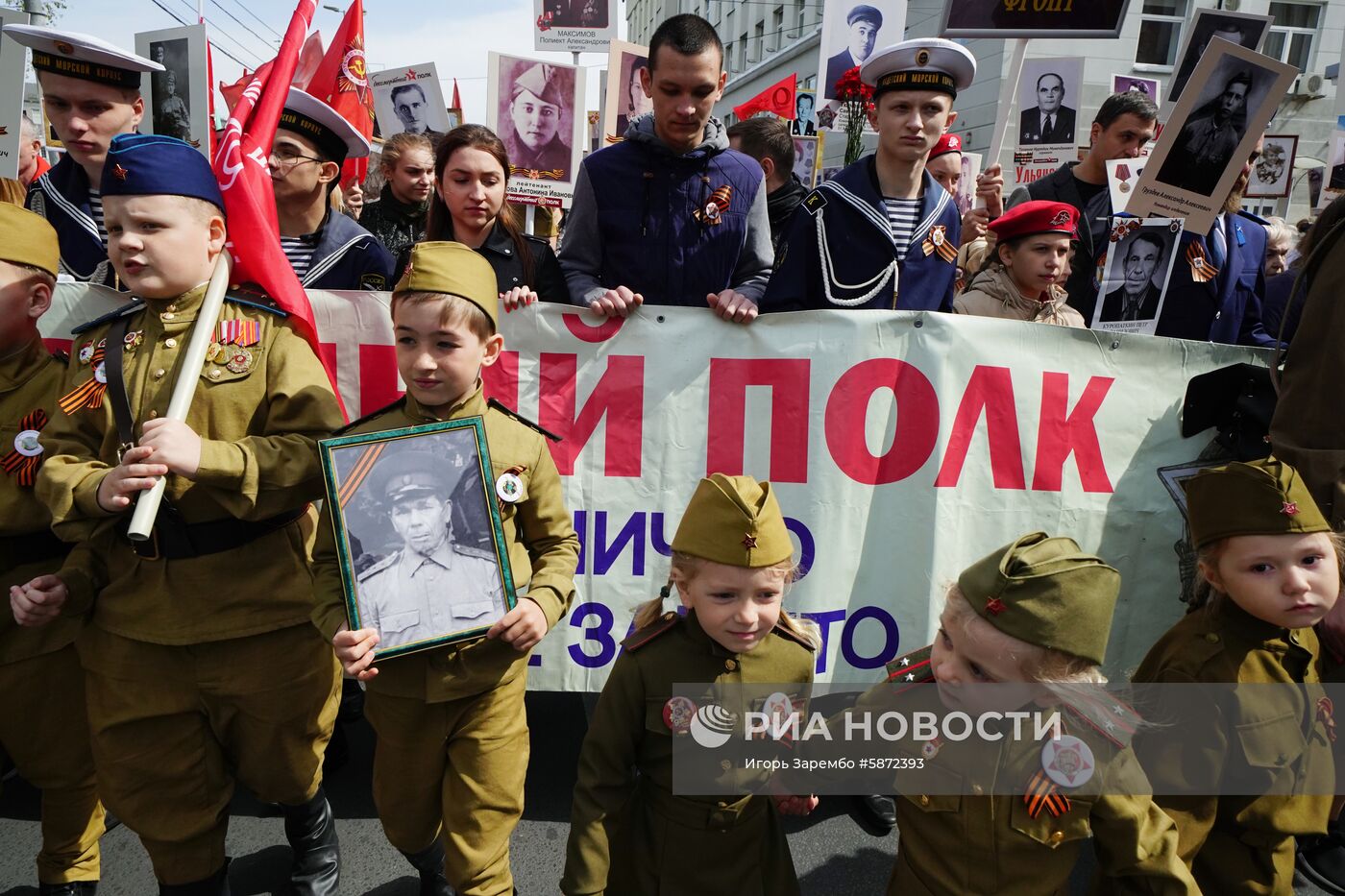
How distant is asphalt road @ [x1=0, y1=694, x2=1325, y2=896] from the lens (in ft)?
8.66

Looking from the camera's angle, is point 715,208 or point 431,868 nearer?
point 431,868

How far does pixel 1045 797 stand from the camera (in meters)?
1.87

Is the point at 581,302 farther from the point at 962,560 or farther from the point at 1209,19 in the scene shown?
the point at 1209,19

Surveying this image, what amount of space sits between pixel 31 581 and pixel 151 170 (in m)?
1.08

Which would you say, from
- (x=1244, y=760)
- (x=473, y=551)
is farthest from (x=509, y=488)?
(x=1244, y=760)

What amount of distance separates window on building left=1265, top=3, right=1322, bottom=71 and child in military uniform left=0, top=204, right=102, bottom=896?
75.9ft

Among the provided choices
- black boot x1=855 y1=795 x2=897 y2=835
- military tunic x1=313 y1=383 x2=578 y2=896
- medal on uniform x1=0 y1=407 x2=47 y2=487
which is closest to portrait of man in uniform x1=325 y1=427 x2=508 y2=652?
military tunic x1=313 y1=383 x2=578 y2=896

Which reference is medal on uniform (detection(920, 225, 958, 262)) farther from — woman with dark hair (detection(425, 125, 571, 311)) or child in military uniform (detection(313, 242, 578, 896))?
child in military uniform (detection(313, 242, 578, 896))

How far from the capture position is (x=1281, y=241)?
21.9ft

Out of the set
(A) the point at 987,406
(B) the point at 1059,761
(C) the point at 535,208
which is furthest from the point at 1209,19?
(C) the point at 535,208

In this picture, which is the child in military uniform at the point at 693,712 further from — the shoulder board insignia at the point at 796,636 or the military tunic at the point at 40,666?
the military tunic at the point at 40,666

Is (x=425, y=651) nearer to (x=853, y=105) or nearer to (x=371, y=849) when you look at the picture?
(x=371, y=849)

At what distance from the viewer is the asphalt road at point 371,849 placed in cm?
264

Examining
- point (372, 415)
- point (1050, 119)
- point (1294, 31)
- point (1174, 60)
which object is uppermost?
point (1294, 31)
